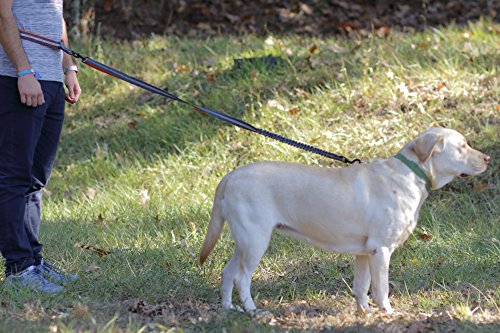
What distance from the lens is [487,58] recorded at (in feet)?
29.7

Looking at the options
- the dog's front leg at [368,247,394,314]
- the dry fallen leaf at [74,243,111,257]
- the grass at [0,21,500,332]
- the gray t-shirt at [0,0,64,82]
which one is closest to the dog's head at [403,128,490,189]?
the dog's front leg at [368,247,394,314]

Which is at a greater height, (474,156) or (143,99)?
(474,156)

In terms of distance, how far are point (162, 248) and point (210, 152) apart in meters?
2.41

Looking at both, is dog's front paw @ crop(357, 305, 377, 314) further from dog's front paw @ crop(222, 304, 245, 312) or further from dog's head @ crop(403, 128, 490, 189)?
dog's head @ crop(403, 128, 490, 189)

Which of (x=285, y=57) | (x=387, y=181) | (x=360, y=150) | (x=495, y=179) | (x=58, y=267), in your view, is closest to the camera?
(x=387, y=181)

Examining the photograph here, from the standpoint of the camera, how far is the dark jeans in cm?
481

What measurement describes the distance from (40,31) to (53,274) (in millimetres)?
1598

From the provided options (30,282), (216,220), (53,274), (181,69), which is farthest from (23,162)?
(181,69)

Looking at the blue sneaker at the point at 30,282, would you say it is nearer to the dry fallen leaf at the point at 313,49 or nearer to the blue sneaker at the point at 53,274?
the blue sneaker at the point at 53,274

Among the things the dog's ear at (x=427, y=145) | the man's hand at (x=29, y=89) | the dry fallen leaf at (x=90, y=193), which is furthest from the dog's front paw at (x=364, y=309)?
the dry fallen leaf at (x=90, y=193)

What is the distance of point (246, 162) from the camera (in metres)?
8.19

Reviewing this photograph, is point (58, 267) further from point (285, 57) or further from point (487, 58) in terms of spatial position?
point (487, 58)

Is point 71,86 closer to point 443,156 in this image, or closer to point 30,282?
point 30,282

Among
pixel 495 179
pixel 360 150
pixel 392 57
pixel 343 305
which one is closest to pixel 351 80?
pixel 392 57
